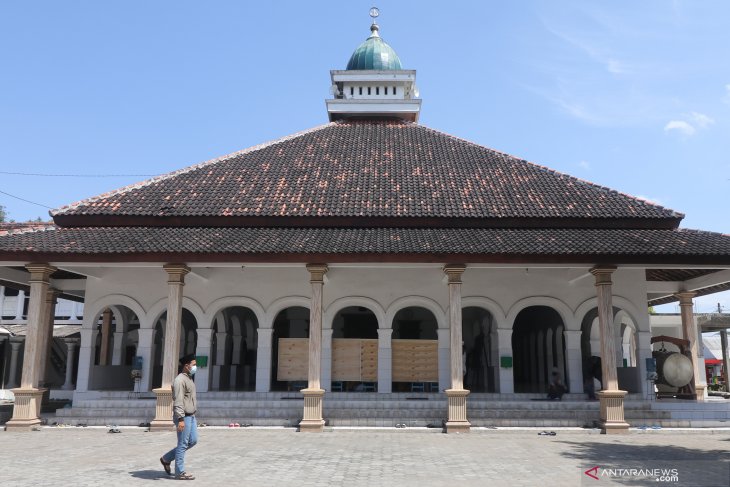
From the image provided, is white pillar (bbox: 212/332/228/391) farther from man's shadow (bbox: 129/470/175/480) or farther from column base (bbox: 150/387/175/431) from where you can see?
man's shadow (bbox: 129/470/175/480)

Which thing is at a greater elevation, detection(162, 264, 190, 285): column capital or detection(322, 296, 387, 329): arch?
detection(162, 264, 190, 285): column capital

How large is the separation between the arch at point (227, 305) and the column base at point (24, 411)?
4020 mm

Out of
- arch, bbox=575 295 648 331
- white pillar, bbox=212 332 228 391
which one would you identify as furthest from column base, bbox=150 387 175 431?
arch, bbox=575 295 648 331

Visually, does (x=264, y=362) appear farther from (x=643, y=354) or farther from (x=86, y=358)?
(x=643, y=354)

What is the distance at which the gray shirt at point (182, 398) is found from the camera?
281 inches

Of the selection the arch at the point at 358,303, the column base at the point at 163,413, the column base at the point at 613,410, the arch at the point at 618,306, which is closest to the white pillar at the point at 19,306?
the column base at the point at 163,413

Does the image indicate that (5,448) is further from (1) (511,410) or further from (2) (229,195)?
(1) (511,410)

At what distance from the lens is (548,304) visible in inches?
582

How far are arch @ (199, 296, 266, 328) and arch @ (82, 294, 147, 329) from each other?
1.62 m

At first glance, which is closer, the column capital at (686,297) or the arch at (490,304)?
the arch at (490,304)

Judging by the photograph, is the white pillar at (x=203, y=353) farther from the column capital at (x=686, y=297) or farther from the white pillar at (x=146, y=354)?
the column capital at (x=686, y=297)

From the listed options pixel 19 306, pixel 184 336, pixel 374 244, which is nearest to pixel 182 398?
pixel 374 244

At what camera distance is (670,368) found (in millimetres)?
14938

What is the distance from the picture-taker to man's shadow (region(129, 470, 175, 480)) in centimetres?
Answer: 704
